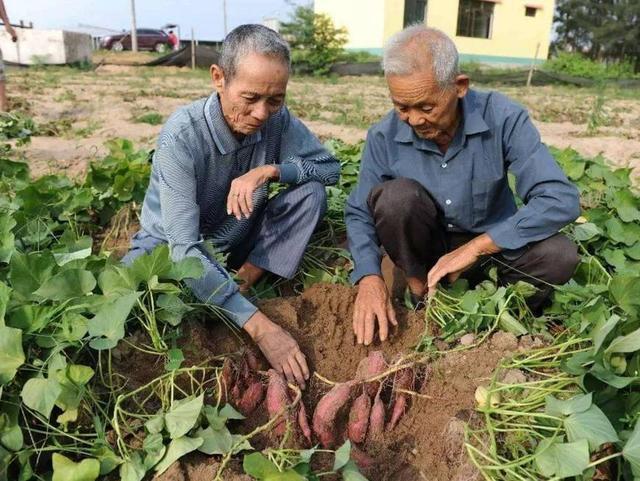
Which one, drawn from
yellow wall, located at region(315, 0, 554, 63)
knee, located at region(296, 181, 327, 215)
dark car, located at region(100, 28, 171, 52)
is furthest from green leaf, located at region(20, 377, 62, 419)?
dark car, located at region(100, 28, 171, 52)

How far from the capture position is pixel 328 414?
5.81 ft

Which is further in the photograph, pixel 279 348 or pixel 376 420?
pixel 279 348

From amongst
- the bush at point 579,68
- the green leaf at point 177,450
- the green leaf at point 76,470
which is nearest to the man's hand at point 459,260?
the green leaf at point 177,450

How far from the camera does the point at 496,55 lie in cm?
2338

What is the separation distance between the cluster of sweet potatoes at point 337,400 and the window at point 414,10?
69.0ft

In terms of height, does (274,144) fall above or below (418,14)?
below

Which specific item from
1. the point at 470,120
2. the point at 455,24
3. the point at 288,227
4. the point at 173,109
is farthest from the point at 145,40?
the point at 470,120

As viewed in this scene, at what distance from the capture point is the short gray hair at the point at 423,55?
2021 mm

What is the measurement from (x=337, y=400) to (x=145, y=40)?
3054cm

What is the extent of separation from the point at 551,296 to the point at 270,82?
4.42ft

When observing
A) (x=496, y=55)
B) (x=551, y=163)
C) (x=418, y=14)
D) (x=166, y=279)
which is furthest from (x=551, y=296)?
(x=496, y=55)

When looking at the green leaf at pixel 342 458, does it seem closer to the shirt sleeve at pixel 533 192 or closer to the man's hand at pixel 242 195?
the man's hand at pixel 242 195

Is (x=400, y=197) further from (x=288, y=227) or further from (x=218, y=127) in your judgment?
(x=218, y=127)

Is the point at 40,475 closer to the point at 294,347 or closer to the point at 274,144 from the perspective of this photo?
the point at 294,347
